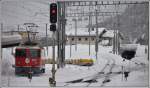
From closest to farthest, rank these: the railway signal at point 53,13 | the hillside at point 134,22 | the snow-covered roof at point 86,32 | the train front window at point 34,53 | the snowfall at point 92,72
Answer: the railway signal at point 53,13 < the hillside at point 134,22 < the snowfall at point 92,72 < the train front window at point 34,53 < the snow-covered roof at point 86,32

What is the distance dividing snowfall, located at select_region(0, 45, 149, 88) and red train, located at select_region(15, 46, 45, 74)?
0.84 feet

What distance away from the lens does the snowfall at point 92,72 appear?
12.9 m

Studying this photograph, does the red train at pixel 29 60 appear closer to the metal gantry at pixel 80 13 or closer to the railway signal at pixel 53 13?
the metal gantry at pixel 80 13

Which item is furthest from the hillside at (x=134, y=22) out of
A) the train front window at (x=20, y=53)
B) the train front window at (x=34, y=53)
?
the train front window at (x=20, y=53)

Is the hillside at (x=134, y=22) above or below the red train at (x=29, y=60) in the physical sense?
above

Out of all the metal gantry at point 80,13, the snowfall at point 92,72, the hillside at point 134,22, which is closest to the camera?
the hillside at point 134,22

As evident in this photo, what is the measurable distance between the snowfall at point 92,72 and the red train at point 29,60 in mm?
255

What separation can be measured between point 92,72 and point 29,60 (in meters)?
2.19

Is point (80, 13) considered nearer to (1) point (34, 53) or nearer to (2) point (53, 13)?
(1) point (34, 53)

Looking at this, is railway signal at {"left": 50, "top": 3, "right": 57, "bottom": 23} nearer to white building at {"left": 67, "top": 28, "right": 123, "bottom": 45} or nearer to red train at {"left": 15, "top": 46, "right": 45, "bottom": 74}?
red train at {"left": 15, "top": 46, "right": 45, "bottom": 74}

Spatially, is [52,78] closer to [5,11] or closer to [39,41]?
[39,41]

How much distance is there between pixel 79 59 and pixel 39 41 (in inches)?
58.9

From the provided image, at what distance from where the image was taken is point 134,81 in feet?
42.4

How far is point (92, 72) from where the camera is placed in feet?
44.4
